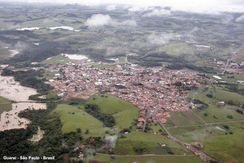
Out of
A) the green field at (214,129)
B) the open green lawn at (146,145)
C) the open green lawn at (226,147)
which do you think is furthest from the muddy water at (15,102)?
the open green lawn at (226,147)

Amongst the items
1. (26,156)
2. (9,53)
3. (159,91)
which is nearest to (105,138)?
(26,156)

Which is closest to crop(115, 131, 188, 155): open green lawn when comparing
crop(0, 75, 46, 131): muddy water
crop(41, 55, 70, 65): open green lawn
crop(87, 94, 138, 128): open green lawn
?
crop(87, 94, 138, 128): open green lawn

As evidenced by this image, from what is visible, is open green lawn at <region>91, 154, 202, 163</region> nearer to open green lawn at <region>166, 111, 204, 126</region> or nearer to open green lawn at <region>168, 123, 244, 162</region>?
open green lawn at <region>168, 123, 244, 162</region>

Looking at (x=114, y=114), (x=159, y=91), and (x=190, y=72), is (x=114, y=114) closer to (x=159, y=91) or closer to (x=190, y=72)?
(x=159, y=91)

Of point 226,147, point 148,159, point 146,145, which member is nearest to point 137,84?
point 146,145

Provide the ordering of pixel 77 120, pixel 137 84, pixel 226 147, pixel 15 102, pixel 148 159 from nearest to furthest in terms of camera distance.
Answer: pixel 148 159 → pixel 226 147 → pixel 77 120 → pixel 15 102 → pixel 137 84

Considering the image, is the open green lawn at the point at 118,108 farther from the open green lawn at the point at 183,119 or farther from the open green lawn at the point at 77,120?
the open green lawn at the point at 183,119

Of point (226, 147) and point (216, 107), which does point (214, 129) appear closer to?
point (226, 147)
